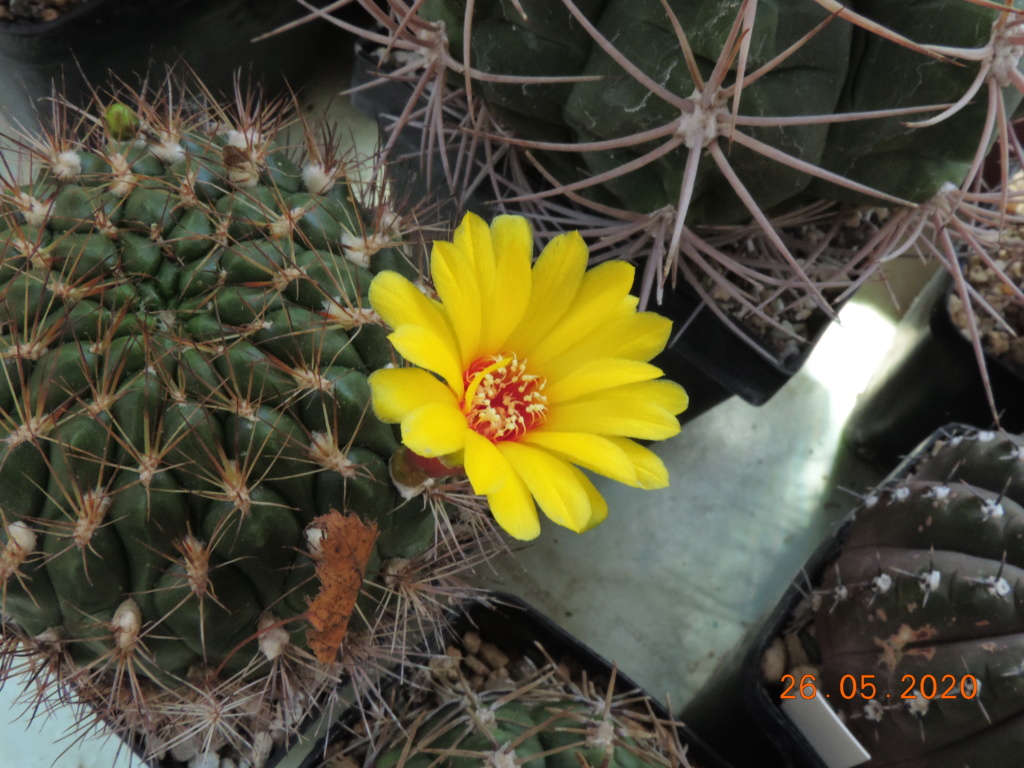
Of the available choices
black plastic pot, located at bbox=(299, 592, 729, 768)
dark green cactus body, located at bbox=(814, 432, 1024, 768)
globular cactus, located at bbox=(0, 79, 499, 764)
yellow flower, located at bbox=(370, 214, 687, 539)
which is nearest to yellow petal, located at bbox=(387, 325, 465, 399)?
yellow flower, located at bbox=(370, 214, 687, 539)

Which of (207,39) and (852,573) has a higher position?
(207,39)

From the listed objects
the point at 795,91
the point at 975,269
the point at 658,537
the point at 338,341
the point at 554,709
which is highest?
the point at 795,91

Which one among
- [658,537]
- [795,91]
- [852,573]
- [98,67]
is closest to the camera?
[795,91]

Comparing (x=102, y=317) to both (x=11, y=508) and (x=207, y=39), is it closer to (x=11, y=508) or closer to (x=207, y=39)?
(x=11, y=508)

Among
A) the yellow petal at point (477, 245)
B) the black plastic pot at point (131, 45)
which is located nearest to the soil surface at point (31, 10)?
the black plastic pot at point (131, 45)

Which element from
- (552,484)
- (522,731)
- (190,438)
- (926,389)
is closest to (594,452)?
(552,484)

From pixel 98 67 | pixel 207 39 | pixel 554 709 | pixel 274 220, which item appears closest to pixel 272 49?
pixel 207 39

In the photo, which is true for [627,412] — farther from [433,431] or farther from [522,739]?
[522,739]

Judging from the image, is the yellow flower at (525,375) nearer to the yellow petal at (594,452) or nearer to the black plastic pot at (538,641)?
the yellow petal at (594,452)
